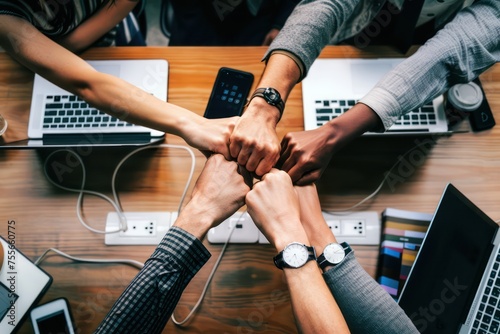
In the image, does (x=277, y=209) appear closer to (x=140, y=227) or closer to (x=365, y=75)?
(x=140, y=227)

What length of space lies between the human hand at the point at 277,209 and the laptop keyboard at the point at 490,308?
0.50m

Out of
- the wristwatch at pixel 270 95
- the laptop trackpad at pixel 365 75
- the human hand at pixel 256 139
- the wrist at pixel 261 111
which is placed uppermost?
the laptop trackpad at pixel 365 75

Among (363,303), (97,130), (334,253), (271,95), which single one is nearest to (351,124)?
(271,95)

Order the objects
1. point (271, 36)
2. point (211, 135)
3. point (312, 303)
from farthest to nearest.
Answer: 1. point (271, 36)
2. point (211, 135)
3. point (312, 303)

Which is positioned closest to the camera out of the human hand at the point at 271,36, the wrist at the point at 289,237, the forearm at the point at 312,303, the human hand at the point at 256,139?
the forearm at the point at 312,303

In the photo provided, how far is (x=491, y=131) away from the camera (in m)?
1.15

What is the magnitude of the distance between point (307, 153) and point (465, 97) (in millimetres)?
494

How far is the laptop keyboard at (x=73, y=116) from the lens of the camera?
1.08 metres

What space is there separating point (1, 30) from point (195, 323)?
0.86m

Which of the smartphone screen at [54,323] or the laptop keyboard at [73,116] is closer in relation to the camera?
the smartphone screen at [54,323]

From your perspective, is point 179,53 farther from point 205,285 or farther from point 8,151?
point 205,285

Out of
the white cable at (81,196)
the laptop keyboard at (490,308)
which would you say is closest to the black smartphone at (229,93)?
the white cable at (81,196)

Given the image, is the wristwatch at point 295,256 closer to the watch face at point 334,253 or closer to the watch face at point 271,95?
the watch face at point 334,253

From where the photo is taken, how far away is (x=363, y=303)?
0.88m
